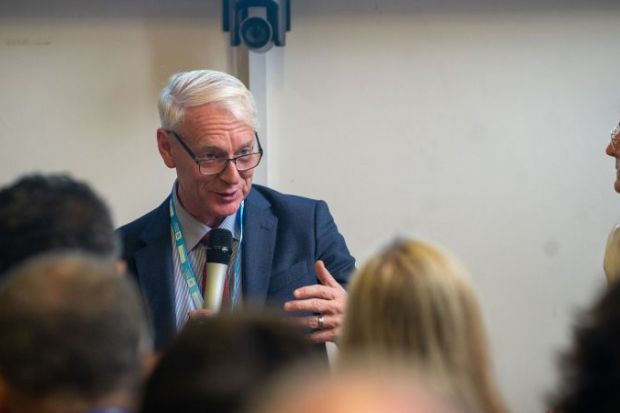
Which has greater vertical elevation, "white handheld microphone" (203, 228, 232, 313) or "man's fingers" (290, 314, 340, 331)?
"white handheld microphone" (203, 228, 232, 313)

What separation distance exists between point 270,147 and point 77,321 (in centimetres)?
253

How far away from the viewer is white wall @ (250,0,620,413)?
3.68m

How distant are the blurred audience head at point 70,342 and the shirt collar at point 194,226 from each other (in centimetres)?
147

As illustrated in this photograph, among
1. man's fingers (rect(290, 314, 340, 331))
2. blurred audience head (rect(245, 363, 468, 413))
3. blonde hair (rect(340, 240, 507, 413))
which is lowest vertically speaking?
man's fingers (rect(290, 314, 340, 331))

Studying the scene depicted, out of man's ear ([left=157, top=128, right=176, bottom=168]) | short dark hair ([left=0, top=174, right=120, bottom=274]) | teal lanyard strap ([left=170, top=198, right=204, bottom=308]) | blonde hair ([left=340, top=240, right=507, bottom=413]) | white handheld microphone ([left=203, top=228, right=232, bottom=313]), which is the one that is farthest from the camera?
man's ear ([left=157, top=128, right=176, bottom=168])

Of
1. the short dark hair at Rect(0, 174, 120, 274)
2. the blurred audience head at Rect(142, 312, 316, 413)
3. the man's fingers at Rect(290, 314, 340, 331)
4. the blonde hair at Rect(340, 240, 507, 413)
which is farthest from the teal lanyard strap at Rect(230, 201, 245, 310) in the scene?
the blurred audience head at Rect(142, 312, 316, 413)

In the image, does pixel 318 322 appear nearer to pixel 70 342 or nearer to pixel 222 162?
pixel 222 162

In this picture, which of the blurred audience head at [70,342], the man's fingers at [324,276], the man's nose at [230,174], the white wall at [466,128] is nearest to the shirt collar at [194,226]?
the man's nose at [230,174]

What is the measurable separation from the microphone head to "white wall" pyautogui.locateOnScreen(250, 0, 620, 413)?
125 centimetres

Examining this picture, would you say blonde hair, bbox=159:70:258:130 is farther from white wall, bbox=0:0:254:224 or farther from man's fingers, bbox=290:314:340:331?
white wall, bbox=0:0:254:224

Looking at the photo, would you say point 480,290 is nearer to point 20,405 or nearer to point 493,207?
point 493,207

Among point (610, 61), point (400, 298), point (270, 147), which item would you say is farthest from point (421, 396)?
point (610, 61)

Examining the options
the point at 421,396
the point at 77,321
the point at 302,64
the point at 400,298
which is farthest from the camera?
the point at 302,64

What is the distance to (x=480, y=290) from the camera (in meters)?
3.75
